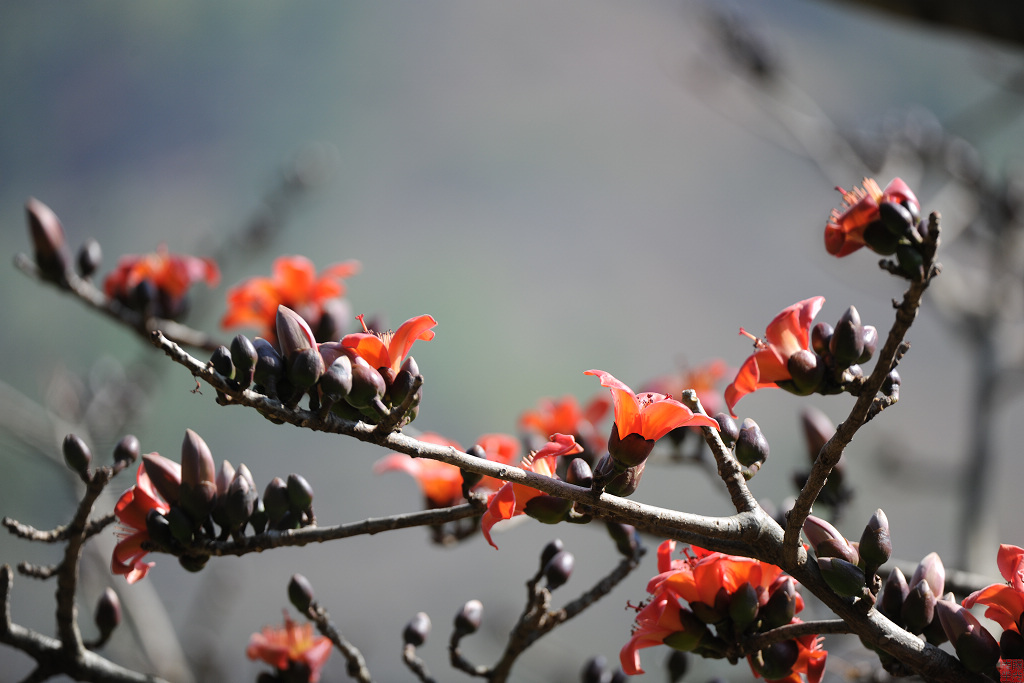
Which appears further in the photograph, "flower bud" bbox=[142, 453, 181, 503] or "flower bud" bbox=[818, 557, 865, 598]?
"flower bud" bbox=[142, 453, 181, 503]

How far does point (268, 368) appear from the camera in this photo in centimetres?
60

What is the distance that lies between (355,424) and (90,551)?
6.37 ft

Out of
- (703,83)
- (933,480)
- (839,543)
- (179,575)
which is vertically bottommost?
(179,575)

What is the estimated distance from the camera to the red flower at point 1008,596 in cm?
60

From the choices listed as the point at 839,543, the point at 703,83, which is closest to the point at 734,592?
the point at 839,543

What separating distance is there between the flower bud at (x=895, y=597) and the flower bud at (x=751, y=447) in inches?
6.4

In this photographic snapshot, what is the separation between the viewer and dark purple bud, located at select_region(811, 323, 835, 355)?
2.21 ft

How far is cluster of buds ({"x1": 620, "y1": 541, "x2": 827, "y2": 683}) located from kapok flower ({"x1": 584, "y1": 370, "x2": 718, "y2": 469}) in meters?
0.15

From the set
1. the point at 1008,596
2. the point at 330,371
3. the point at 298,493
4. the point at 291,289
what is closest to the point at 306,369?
the point at 330,371

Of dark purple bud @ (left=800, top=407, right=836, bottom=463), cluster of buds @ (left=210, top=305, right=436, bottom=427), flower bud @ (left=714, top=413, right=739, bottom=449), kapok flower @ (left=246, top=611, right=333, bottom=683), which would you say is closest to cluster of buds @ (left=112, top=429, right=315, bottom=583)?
cluster of buds @ (left=210, top=305, right=436, bottom=427)

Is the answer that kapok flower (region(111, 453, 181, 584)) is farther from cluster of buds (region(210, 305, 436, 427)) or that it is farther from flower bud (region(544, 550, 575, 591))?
flower bud (region(544, 550, 575, 591))

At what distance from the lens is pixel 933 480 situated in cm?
225

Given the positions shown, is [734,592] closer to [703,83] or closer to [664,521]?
[664,521]

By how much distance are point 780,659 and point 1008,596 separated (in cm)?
18
